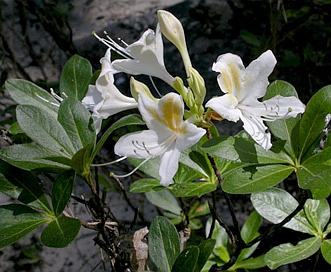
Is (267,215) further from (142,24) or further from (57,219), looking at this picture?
(142,24)

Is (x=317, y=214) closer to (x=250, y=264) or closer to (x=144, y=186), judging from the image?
(x=250, y=264)

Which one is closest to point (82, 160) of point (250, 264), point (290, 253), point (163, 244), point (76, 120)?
point (76, 120)

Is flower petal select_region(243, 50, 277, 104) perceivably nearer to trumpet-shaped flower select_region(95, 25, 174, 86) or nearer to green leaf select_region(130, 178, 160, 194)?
trumpet-shaped flower select_region(95, 25, 174, 86)

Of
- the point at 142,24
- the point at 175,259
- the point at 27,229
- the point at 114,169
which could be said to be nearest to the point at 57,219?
the point at 27,229

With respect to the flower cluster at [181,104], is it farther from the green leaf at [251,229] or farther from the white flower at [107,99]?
the green leaf at [251,229]

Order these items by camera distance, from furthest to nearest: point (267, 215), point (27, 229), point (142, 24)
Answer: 1. point (142, 24)
2. point (267, 215)
3. point (27, 229)
